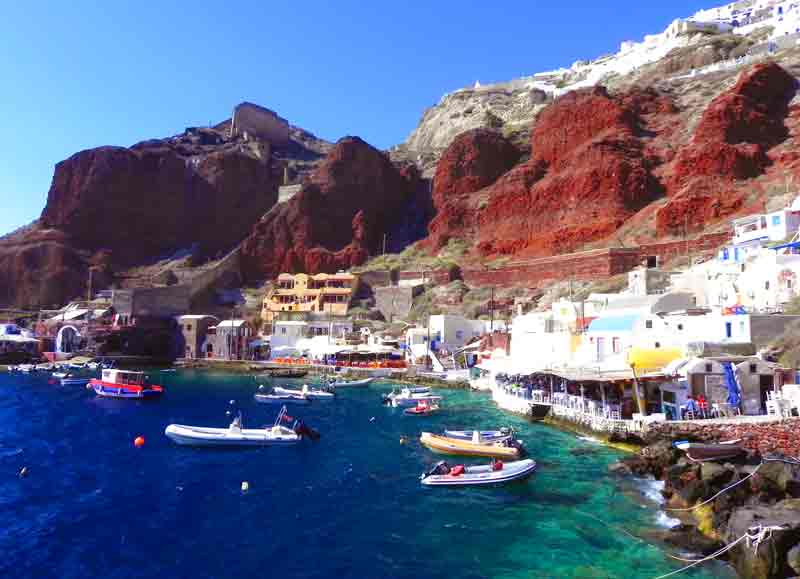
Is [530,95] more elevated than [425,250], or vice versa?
[530,95]

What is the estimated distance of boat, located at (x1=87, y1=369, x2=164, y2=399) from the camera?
170 ft

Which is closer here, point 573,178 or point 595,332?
point 595,332

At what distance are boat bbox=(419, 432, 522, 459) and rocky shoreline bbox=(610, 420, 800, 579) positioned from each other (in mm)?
4711

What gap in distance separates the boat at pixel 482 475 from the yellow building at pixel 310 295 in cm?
6007

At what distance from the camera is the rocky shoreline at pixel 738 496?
14.9 m

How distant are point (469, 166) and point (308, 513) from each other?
8716cm

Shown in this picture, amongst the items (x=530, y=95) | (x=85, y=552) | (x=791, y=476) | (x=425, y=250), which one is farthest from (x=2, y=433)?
(x=530, y=95)

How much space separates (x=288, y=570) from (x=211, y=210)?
11095 cm

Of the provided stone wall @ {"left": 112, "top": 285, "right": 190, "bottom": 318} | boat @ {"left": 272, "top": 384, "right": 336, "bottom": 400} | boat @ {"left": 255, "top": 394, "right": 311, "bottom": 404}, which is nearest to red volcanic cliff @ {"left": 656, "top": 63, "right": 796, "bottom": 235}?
boat @ {"left": 272, "top": 384, "right": 336, "bottom": 400}

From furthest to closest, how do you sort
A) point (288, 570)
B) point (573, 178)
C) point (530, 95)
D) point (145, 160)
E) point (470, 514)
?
point (530, 95) < point (145, 160) < point (573, 178) < point (470, 514) < point (288, 570)

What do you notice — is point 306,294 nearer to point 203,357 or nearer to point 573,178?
point 203,357

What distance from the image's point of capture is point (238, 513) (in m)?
22.0

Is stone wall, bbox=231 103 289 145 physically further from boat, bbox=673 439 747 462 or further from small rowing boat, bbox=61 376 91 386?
boat, bbox=673 439 747 462

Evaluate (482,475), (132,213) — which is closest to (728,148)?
(482,475)
